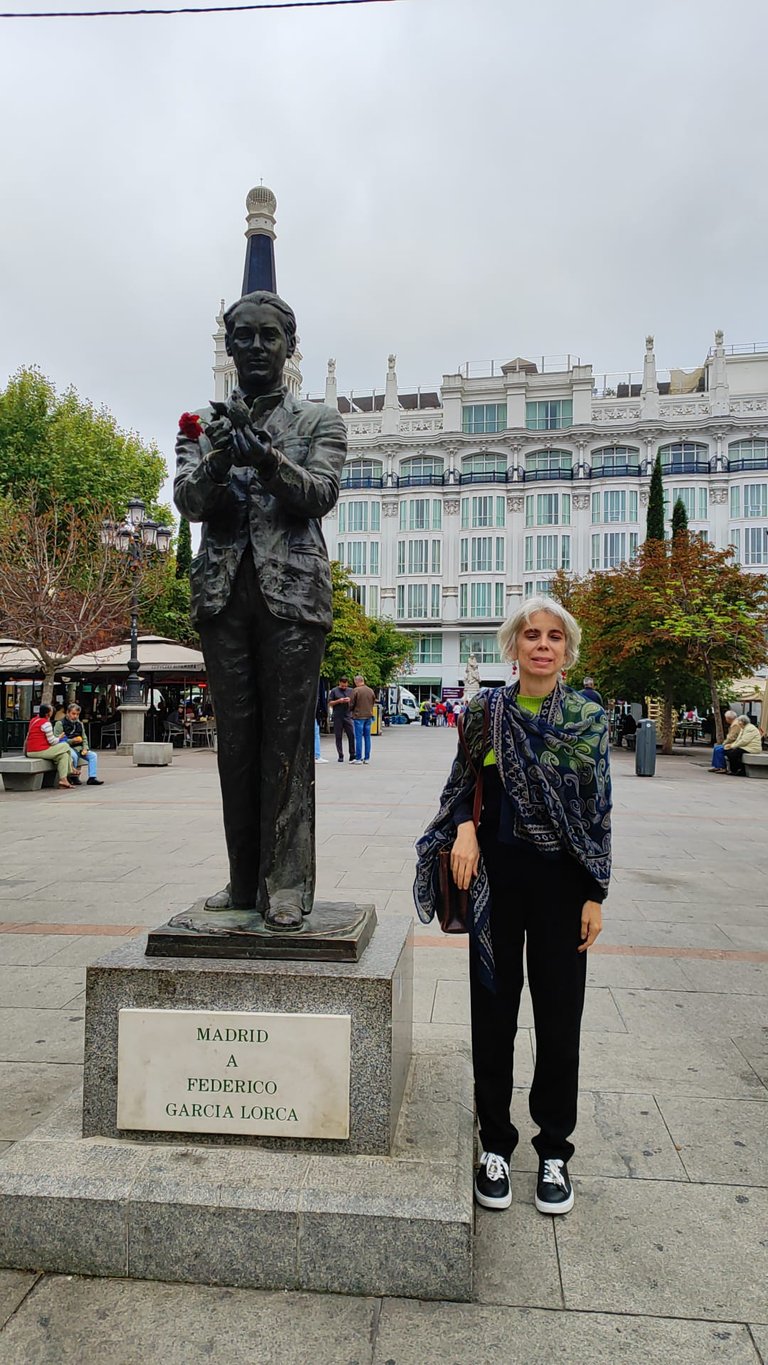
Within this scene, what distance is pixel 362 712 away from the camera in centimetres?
2002

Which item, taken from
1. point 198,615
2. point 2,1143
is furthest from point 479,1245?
point 198,615

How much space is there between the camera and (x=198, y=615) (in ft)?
10.3

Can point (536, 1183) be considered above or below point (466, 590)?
below

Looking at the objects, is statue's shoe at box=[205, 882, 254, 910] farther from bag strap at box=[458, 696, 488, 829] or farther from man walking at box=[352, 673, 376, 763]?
man walking at box=[352, 673, 376, 763]

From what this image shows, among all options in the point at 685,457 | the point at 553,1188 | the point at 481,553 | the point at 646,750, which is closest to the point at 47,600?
the point at 646,750

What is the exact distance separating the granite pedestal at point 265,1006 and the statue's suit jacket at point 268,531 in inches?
45.2

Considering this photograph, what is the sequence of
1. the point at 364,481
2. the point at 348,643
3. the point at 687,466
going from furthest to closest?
the point at 364,481 → the point at 687,466 → the point at 348,643

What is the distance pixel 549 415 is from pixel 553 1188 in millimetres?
64089

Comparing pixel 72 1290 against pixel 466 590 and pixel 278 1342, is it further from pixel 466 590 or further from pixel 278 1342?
pixel 466 590

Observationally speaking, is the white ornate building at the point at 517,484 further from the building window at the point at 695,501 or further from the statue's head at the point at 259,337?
the statue's head at the point at 259,337

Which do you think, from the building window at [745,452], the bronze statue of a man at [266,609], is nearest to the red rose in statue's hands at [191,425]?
the bronze statue of a man at [266,609]

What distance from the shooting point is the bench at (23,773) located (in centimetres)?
1460

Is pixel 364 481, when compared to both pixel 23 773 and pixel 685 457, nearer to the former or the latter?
pixel 685 457

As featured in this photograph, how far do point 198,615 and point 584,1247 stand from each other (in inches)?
89.2
